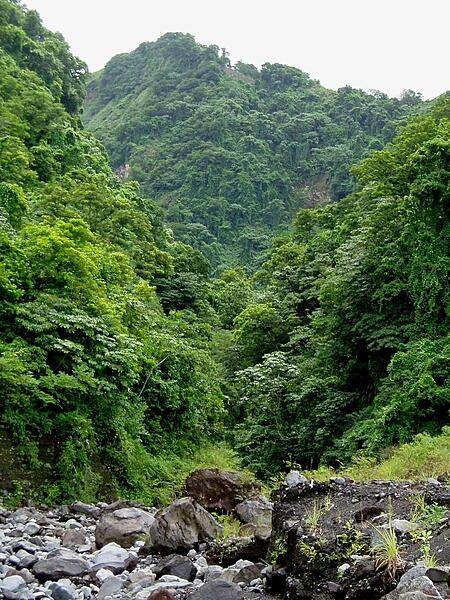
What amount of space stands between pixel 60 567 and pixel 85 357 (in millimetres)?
5222

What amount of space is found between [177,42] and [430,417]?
101558mm

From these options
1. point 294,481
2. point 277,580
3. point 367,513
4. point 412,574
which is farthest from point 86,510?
point 412,574

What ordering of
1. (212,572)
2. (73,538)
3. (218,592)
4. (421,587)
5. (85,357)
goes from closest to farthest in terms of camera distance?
(421,587), (218,592), (212,572), (73,538), (85,357)

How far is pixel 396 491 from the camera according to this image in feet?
20.4

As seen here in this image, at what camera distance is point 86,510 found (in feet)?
29.6

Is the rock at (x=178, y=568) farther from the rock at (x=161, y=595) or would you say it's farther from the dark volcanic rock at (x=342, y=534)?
the rock at (x=161, y=595)

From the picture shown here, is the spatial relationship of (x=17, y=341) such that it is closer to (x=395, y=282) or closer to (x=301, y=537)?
(x=301, y=537)

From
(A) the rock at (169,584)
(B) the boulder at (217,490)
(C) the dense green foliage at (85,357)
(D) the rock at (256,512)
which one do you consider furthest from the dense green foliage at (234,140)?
(A) the rock at (169,584)

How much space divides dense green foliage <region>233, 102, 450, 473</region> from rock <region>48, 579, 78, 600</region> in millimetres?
9430

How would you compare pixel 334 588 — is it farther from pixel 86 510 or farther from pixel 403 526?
pixel 86 510

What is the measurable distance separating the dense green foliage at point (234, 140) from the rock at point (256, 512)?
53086 millimetres

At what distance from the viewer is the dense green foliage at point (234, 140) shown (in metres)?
70.0

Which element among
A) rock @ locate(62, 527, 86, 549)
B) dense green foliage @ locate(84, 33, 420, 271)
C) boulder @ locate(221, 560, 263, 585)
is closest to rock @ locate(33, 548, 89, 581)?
rock @ locate(62, 527, 86, 549)

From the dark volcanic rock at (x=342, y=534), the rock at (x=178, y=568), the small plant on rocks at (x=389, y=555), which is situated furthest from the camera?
the rock at (x=178, y=568)
